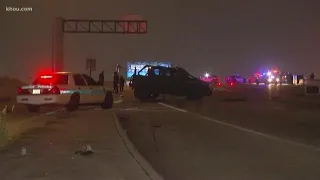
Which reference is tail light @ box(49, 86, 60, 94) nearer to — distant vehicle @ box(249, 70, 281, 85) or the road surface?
the road surface

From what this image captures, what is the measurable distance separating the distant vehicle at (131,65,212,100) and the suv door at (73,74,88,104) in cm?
1075

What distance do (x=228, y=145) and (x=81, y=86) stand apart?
11.4 m

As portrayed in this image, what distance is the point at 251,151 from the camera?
11.3m

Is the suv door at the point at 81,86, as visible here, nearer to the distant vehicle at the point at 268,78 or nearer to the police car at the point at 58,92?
the police car at the point at 58,92

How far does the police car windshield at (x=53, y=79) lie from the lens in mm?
21656

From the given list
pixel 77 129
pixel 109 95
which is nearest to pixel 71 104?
pixel 109 95

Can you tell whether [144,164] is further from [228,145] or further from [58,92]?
[58,92]

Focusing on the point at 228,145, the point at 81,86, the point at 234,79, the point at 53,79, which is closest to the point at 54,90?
the point at 53,79

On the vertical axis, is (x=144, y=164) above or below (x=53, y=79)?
below

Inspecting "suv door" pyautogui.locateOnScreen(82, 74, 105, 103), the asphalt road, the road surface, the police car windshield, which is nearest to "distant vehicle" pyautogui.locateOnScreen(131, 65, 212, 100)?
"suv door" pyautogui.locateOnScreen(82, 74, 105, 103)

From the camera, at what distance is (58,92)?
21.2 meters

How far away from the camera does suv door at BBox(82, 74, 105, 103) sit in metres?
23.0

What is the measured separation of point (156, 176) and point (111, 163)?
1.33m

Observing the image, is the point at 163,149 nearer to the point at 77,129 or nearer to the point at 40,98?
Answer: the point at 77,129
